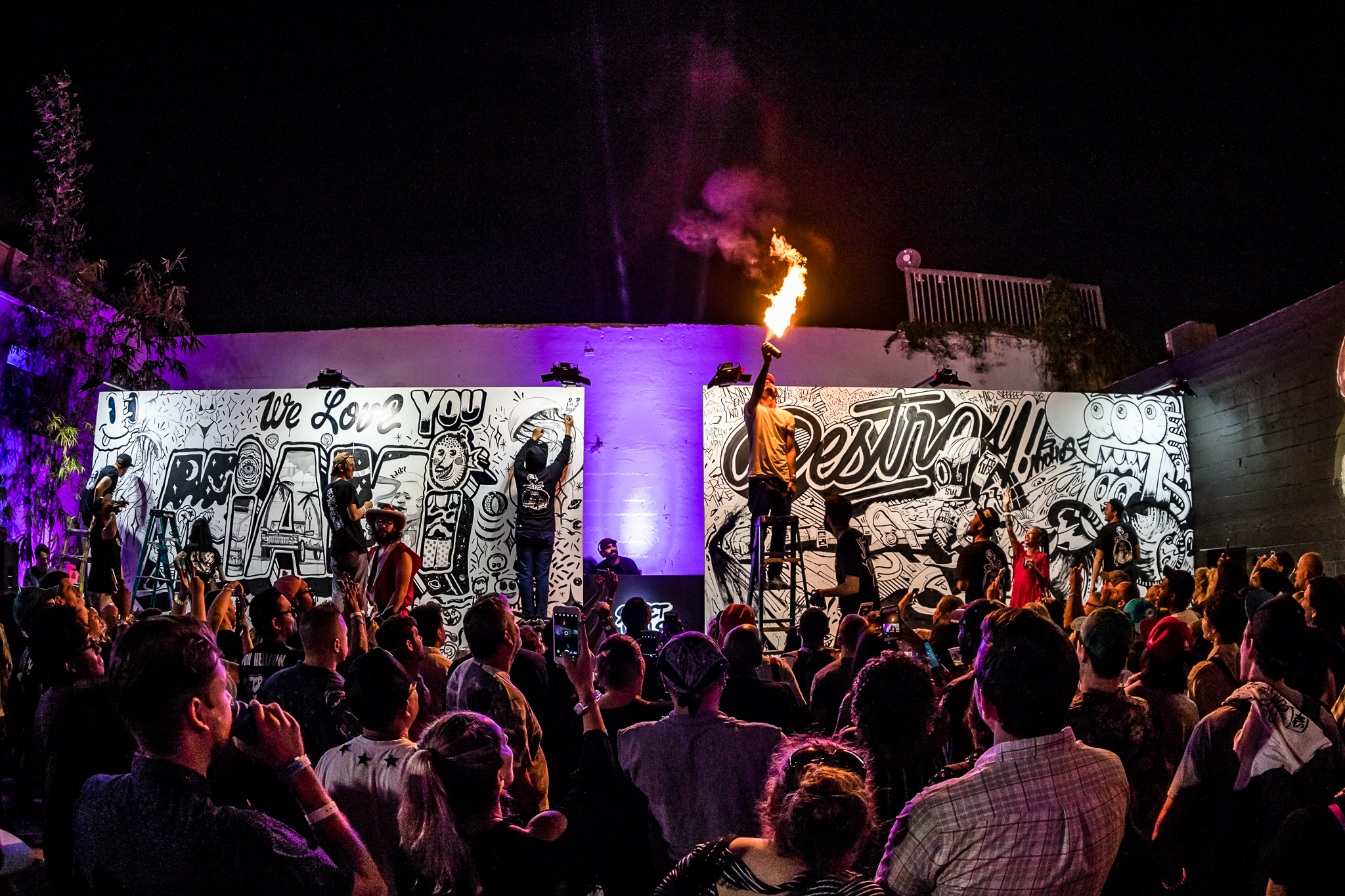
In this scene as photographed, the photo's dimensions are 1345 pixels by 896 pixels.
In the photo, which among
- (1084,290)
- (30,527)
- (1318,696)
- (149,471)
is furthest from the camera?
(1084,290)

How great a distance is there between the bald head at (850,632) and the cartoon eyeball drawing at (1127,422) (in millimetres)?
9816

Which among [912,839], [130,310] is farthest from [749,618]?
[130,310]

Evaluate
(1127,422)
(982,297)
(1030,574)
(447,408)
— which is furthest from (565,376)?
(1127,422)

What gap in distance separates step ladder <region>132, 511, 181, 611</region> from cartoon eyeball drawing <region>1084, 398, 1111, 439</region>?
490 inches

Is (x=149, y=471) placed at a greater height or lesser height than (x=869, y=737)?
greater

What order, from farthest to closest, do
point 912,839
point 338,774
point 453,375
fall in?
point 453,375 < point 338,774 < point 912,839

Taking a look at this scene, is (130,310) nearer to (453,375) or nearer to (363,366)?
(363,366)

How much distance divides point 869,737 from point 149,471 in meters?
12.6

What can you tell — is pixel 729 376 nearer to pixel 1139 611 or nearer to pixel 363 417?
pixel 363 417

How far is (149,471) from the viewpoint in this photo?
1268 cm

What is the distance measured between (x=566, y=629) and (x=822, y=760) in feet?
7.61

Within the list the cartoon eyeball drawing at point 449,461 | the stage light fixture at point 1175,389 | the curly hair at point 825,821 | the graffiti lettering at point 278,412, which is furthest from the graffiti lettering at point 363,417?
the curly hair at point 825,821

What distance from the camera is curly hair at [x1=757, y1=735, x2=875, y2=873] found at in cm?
174

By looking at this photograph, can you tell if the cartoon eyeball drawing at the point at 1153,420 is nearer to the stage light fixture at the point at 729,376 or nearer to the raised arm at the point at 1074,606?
the raised arm at the point at 1074,606
